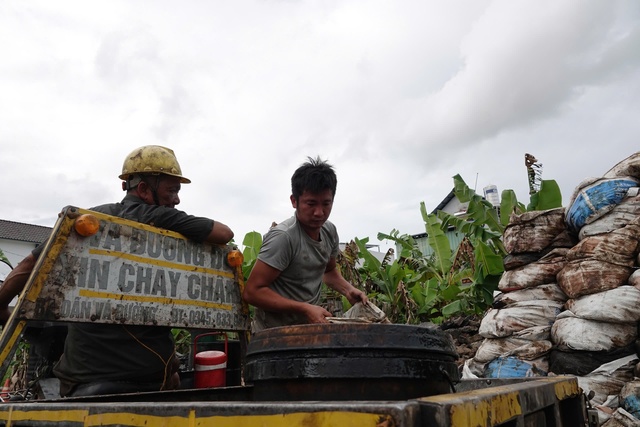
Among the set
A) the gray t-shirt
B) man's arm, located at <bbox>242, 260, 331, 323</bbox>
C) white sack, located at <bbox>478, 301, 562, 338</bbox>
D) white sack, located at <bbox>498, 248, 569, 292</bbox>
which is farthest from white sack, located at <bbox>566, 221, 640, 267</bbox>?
man's arm, located at <bbox>242, 260, 331, 323</bbox>

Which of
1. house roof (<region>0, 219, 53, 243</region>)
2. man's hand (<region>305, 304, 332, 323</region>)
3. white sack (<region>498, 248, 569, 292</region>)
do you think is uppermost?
house roof (<region>0, 219, 53, 243</region>)

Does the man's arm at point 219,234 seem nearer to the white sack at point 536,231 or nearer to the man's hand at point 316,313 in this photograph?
the man's hand at point 316,313

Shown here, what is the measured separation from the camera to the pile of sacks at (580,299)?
154 inches

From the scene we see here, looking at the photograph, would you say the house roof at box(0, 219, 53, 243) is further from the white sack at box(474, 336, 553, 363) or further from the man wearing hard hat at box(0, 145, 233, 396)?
the man wearing hard hat at box(0, 145, 233, 396)

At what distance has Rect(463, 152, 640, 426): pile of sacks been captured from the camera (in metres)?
3.92

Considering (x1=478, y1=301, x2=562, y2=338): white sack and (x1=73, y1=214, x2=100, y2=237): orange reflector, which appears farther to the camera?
(x1=478, y1=301, x2=562, y2=338): white sack

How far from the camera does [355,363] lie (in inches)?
59.8

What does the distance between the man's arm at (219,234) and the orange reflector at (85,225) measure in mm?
680

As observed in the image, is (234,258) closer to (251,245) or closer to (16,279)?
(16,279)

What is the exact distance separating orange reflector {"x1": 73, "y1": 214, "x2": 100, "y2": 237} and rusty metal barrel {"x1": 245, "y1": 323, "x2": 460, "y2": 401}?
1.01m

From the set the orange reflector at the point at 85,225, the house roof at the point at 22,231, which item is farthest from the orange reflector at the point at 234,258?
the house roof at the point at 22,231

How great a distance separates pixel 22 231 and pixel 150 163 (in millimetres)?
34702

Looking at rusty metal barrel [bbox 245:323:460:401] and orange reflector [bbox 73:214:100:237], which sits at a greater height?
orange reflector [bbox 73:214:100:237]

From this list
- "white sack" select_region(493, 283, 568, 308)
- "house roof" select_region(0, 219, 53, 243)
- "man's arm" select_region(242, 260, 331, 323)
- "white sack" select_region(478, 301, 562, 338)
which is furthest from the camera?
"house roof" select_region(0, 219, 53, 243)
